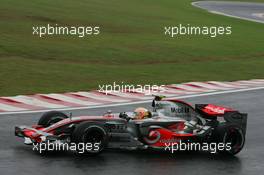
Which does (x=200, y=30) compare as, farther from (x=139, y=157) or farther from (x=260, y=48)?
(x=139, y=157)

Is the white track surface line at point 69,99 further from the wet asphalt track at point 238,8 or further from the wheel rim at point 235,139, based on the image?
the wet asphalt track at point 238,8

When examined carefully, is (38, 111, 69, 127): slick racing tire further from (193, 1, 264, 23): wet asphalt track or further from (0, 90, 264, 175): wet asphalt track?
(193, 1, 264, 23): wet asphalt track

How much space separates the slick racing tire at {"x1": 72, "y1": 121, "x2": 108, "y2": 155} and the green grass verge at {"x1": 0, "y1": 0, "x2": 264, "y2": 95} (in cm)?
907

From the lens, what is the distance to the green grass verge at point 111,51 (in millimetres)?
26844

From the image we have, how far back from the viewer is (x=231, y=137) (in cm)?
1557

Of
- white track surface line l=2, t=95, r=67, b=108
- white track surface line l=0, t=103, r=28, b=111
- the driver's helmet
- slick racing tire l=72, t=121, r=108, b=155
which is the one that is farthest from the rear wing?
white track surface line l=0, t=103, r=28, b=111

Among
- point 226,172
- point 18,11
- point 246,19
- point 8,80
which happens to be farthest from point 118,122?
point 246,19

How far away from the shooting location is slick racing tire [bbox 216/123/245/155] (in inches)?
609

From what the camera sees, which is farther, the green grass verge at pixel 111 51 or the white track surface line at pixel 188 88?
the green grass verge at pixel 111 51

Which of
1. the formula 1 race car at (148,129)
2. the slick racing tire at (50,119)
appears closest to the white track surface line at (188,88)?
the formula 1 race car at (148,129)

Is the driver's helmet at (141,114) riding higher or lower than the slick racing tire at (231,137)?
higher

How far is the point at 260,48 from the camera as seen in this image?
4100 centimetres

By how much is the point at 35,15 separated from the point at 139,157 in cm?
2959

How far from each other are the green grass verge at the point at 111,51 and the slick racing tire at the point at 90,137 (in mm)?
9069
